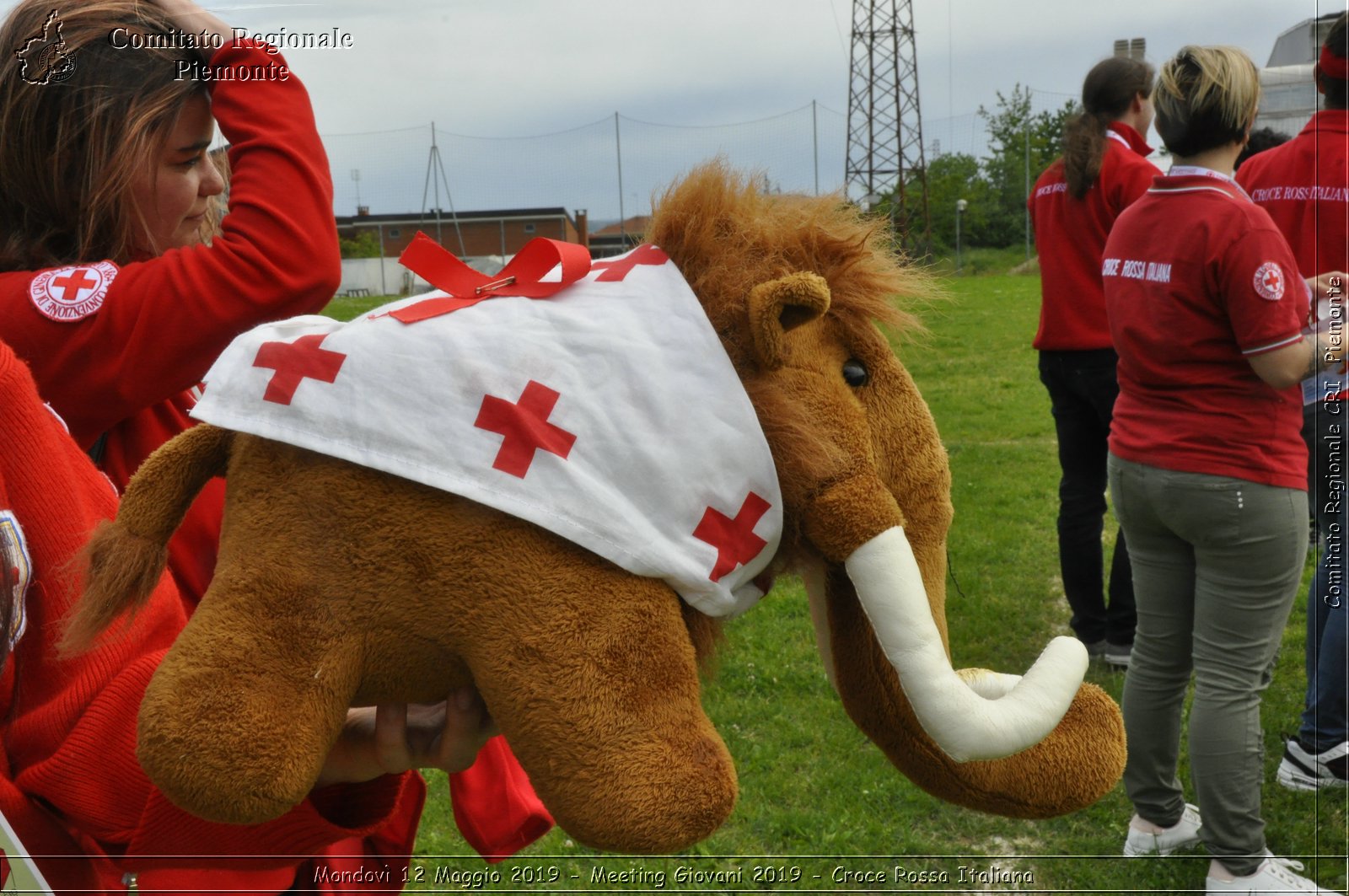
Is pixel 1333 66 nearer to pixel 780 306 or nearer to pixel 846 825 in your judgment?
pixel 846 825

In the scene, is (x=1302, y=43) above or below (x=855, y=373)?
above

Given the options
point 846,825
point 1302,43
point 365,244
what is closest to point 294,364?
point 846,825

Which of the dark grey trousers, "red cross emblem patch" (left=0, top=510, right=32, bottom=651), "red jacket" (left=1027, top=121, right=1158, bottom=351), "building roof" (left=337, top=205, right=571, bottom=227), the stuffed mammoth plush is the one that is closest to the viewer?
the stuffed mammoth plush

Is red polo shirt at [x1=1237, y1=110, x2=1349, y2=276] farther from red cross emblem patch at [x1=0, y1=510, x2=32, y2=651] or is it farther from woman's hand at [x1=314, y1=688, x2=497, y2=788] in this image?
red cross emblem patch at [x1=0, y1=510, x2=32, y2=651]

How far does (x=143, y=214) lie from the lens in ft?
3.71

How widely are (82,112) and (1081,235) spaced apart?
301cm

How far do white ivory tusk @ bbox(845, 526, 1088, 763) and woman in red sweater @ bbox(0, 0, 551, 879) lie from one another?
587mm

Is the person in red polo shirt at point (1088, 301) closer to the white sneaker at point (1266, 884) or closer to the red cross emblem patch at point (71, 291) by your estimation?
the white sneaker at point (1266, 884)

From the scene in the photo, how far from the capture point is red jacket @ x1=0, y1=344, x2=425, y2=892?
37.6 inches

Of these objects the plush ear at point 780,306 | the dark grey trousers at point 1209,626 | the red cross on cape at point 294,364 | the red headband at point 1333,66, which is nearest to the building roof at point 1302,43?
the red headband at point 1333,66

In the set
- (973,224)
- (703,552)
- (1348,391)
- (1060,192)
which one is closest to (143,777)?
(703,552)

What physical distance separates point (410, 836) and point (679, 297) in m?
0.74

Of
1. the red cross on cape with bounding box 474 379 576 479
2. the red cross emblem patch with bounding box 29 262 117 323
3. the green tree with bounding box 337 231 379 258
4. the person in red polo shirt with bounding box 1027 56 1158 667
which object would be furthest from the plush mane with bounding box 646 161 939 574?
the green tree with bounding box 337 231 379 258

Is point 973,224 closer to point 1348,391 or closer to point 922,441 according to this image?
point 1348,391
